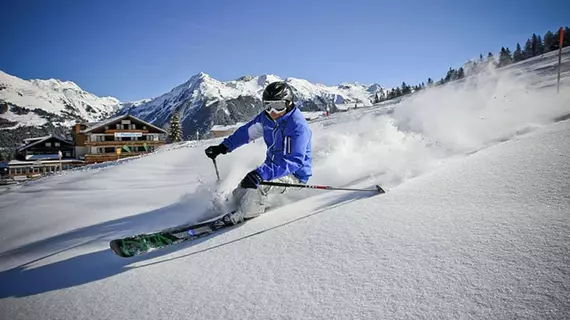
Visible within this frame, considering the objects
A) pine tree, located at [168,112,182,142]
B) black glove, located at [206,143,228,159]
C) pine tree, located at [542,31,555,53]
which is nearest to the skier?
black glove, located at [206,143,228,159]

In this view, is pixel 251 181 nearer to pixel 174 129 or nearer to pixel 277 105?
pixel 277 105

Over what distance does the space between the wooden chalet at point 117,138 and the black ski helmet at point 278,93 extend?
42263 mm

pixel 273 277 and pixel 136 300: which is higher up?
pixel 136 300

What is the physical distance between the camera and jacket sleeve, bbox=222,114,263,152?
192 inches

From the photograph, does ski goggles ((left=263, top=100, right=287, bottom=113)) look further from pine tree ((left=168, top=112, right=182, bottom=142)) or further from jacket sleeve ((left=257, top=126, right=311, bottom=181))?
pine tree ((left=168, top=112, right=182, bottom=142))

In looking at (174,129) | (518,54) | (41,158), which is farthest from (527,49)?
(41,158)

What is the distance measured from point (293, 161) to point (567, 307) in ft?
9.39

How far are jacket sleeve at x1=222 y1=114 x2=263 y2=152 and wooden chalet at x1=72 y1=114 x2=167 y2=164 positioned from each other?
41131mm

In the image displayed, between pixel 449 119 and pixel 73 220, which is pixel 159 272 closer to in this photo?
pixel 73 220

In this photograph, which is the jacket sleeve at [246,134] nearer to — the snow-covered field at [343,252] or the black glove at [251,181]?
the snow-covered field at [343,252]

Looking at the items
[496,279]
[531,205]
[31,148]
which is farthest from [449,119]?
[31,148]

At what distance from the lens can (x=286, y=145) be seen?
3.94 m

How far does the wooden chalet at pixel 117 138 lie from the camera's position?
4106cm

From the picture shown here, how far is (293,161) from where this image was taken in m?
3.85
